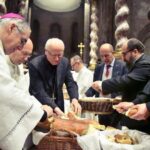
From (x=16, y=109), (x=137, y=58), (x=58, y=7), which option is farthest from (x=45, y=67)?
(x=58, y=7)

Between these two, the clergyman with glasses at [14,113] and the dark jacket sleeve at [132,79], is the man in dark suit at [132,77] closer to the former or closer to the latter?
the dark jacket sleeve at [132,79]

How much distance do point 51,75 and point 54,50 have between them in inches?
14.2

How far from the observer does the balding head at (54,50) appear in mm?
3996

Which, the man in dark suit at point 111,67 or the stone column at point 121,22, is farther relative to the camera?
the stone column at point 121,22

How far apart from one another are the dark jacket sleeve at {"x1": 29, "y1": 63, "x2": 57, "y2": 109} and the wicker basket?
1.19 meters

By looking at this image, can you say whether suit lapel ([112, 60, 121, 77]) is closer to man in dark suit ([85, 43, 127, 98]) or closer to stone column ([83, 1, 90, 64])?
man in dark suit ([85, 43, 127, 98])

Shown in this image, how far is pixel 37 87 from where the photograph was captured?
12.9ft

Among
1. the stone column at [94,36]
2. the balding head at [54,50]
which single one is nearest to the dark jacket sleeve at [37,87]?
the balding head at [54,50]

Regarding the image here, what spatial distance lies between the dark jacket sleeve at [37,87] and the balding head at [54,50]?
24cm

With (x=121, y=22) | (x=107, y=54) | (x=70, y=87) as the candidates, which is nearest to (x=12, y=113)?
(x=70, y=87)

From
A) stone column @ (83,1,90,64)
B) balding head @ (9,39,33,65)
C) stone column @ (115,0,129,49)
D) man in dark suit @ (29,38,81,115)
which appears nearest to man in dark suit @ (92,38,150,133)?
man in dark suit @ (29,38,81,115)

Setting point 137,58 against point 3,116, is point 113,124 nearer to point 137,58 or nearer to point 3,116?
point 137,58

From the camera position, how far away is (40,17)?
23.6m

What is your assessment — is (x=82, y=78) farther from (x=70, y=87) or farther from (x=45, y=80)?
(x=45, y=80)
